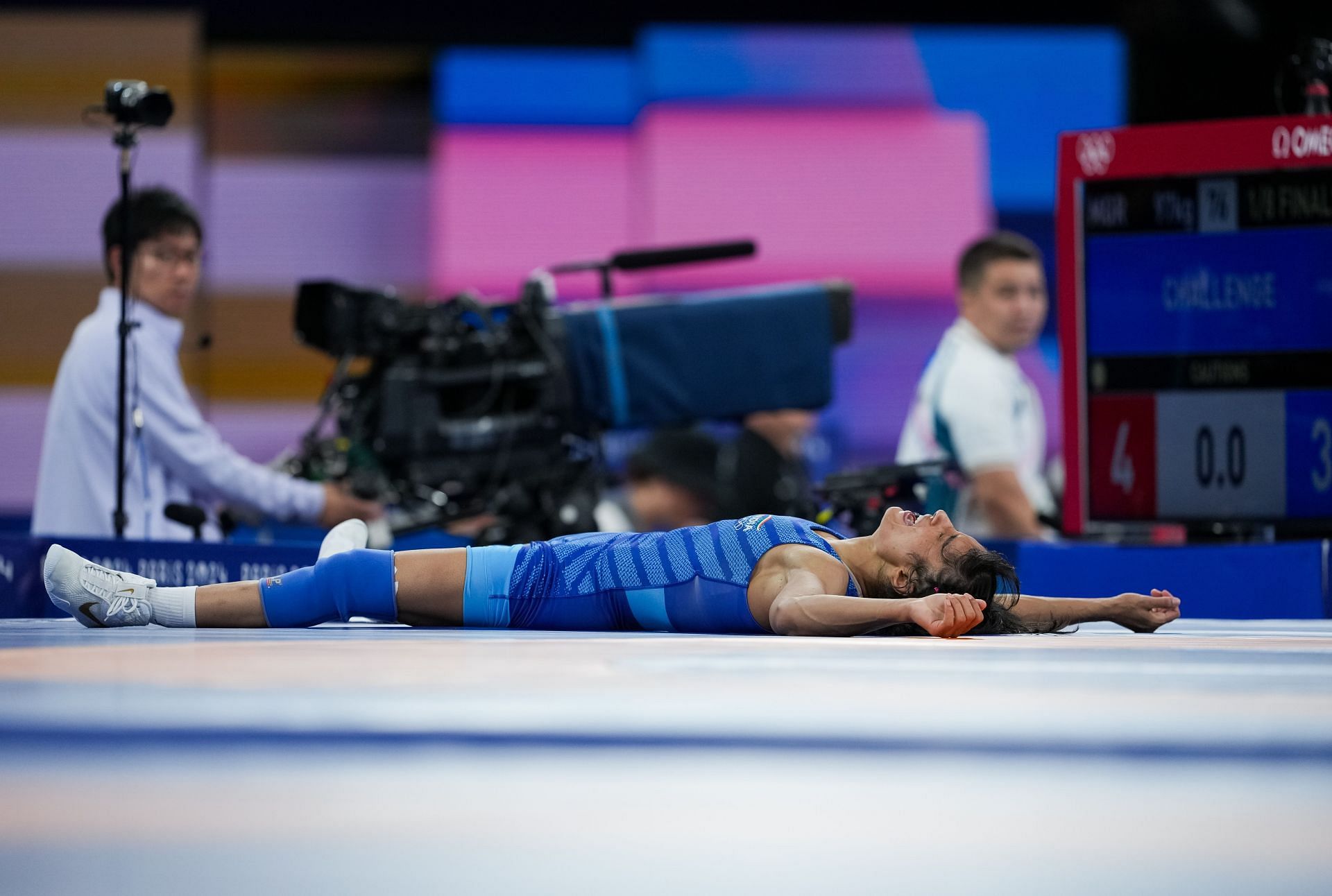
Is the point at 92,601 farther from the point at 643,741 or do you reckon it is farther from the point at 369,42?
the point at 369,42

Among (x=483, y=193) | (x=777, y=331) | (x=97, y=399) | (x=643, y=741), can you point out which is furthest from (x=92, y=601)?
(x=483, y=193)

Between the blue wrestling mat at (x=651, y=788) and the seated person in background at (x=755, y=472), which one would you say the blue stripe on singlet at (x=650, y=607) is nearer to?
the blue wrestling mat at (x=651, y=788)

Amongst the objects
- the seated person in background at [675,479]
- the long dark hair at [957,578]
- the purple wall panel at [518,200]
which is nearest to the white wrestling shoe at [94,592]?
the long dark hair at [957,578]

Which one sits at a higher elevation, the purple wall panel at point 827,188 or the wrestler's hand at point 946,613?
the purple wall panel at point 827,188

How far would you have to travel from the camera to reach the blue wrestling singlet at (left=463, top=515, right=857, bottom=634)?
229 centimetres

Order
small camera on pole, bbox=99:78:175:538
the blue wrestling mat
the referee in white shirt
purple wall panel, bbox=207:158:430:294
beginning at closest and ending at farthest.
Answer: the blue wrestling mat → small camera on pole, bbox=99:78:175:538 → the referee in white shirt → purple wall panel, bbox=207:158:430:294

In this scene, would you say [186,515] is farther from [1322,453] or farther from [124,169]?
[1322,453]

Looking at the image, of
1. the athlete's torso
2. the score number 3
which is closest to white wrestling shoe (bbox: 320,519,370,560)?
the athlete's torso

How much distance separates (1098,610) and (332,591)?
1.30 metres

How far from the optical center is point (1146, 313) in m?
3.59

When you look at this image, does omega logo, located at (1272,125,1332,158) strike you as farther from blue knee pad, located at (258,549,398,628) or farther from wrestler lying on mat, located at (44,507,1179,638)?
blue knee pad, located at (258,549,398,628)

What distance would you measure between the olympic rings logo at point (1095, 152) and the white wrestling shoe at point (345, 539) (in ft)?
6.86

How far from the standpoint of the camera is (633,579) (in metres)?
2.35

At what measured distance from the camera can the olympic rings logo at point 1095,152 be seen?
360 cm
